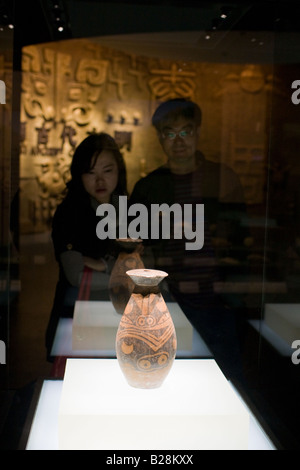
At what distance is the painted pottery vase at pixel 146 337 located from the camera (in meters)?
1.88

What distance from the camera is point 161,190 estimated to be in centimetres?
219

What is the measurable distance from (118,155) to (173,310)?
73 centimetres

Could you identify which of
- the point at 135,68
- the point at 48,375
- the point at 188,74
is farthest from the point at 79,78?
the point at 48,375

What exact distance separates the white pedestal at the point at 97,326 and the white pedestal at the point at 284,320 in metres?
0.38

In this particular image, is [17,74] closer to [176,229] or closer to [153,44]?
[153,44]

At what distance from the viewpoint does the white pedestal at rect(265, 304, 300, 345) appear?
213cm

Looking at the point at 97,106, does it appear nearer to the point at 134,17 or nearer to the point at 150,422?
the point at 134,17

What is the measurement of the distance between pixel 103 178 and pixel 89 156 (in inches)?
4.3

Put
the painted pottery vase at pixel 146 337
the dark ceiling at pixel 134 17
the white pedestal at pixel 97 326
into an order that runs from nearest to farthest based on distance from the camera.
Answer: the painted pottery vase at pixel 146 337
the dark ceiling at pixel 134 17
the white pedestal at pixel 97 326

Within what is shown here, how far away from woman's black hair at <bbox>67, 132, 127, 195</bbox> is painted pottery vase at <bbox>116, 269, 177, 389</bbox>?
18.6 inches

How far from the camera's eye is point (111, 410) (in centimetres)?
174

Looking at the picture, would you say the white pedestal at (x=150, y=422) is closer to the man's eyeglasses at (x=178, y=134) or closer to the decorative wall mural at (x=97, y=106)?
the decorative wall mural at (x=97, y=106)
